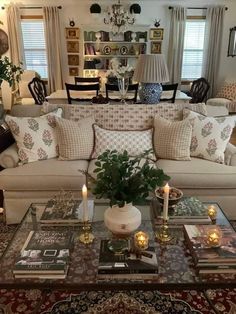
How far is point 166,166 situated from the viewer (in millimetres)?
2484

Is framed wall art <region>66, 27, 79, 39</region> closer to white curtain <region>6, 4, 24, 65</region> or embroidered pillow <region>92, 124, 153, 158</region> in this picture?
white curtain <region>6, 4, 24, 65</region>

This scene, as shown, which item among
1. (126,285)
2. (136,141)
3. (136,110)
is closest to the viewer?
(126,285)

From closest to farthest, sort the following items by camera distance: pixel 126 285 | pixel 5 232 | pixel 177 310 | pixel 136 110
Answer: pixel 126 285 → pixel 177 310 → pixel 5 232 → pixel 136 110

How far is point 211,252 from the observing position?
1.40 metres

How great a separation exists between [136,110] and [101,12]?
4.21 meters

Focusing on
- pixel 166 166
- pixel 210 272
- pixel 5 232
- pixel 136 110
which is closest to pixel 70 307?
pixel 210 272

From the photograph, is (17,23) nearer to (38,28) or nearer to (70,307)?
(38,28)

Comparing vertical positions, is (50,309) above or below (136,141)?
below

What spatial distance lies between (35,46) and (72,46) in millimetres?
846

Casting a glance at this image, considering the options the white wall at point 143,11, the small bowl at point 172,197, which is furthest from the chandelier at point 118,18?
the small bowl at point 172,197

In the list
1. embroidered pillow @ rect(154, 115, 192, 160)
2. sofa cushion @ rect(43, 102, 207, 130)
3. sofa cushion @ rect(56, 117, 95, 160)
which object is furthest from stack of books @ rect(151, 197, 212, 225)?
sofa cushion @ rect(43, 102, 207, 130)

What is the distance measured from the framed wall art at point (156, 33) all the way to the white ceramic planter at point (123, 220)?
5.62 m

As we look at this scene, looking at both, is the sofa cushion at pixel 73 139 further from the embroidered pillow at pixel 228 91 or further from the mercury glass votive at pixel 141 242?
the embroidered pillow at pixel 228 91

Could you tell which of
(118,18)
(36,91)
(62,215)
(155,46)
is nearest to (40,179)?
(62,215)
